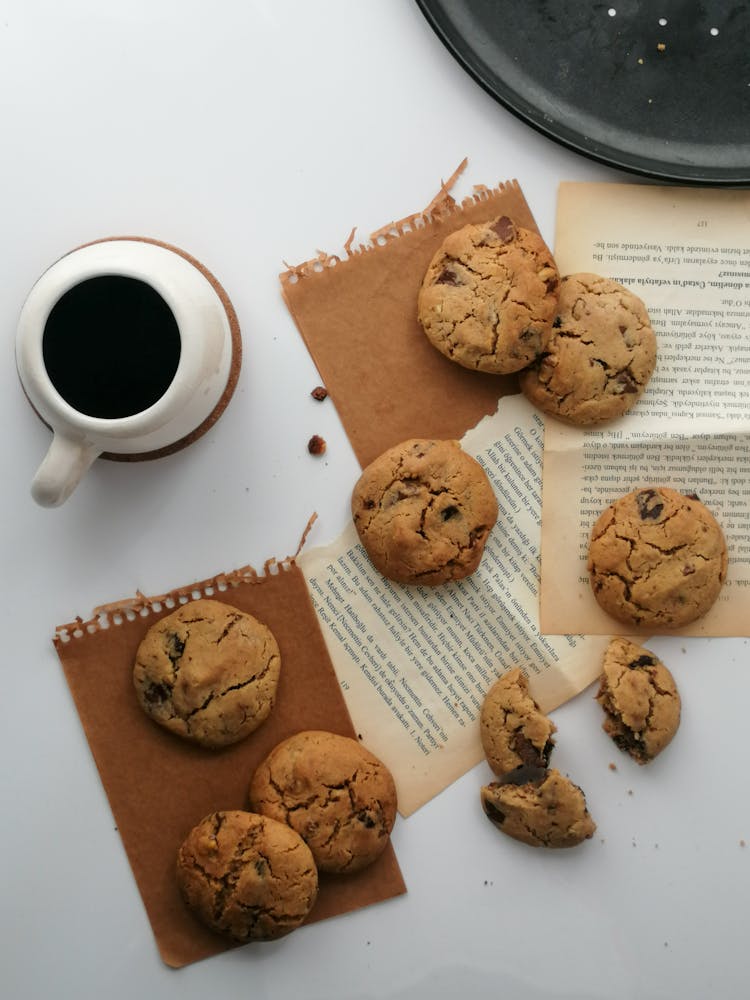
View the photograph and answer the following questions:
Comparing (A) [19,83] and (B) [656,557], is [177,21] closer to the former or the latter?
(A) [19,83]

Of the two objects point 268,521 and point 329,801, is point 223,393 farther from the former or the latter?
point 329,801

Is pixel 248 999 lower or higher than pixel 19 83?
lower

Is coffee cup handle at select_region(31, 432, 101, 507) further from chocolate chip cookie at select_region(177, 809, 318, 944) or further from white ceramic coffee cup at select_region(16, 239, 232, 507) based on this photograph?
chocolate chip cookie at select_region(177, 809, 318, 944)

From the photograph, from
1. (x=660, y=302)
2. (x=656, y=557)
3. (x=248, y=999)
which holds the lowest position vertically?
(x=248, y=999)

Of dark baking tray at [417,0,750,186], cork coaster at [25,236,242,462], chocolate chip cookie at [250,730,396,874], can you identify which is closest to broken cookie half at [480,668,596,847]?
chocolate chip cookie at [250,730,396,874]

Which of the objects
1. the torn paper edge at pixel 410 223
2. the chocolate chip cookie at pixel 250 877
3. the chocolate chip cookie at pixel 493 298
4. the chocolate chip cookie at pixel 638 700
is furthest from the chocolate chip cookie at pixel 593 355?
the chocolate chip cookie at pixel 250 877

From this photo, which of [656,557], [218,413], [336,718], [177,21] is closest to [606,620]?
[656,557]

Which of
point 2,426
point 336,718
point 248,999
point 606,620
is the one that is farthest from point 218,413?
point 248,999

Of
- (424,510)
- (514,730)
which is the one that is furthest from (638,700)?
(424,510)
